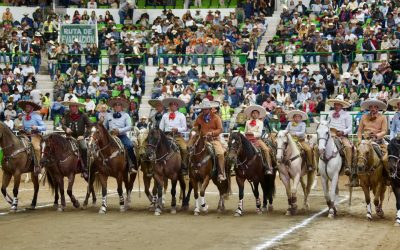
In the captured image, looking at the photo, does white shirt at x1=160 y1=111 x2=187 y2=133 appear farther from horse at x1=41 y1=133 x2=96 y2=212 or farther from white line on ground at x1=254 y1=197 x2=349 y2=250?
white line on ground at x1=254 y1=197 x2=349 y2=250

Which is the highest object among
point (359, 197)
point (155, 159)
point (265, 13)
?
point (265, 13)

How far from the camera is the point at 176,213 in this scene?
2552 centimetres

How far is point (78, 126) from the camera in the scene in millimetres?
26719

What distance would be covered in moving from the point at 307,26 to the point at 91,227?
82.8 ft

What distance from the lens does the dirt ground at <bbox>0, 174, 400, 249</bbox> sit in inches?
797

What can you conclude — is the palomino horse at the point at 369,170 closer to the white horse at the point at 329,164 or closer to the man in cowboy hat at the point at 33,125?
the white horse at the point at 329,164

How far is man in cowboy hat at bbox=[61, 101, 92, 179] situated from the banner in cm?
2077

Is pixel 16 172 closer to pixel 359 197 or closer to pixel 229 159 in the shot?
pixel 229 159

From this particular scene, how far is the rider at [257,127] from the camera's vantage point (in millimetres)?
25641

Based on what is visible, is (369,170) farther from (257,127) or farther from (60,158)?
Answer: (60,158)

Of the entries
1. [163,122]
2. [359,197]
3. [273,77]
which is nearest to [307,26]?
[273,77]

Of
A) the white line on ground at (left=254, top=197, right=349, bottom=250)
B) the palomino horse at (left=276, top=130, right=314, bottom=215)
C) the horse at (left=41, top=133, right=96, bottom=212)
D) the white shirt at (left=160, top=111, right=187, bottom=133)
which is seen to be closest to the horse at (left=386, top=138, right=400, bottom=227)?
the white line on ground at (left=254, top=197, right=349, bottom=250)

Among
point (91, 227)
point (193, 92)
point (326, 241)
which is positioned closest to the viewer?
point (326, 241)

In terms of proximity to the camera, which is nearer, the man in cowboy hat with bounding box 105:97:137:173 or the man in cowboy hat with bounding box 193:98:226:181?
the man in cowboy hat with bounding box 193:98:226:181
